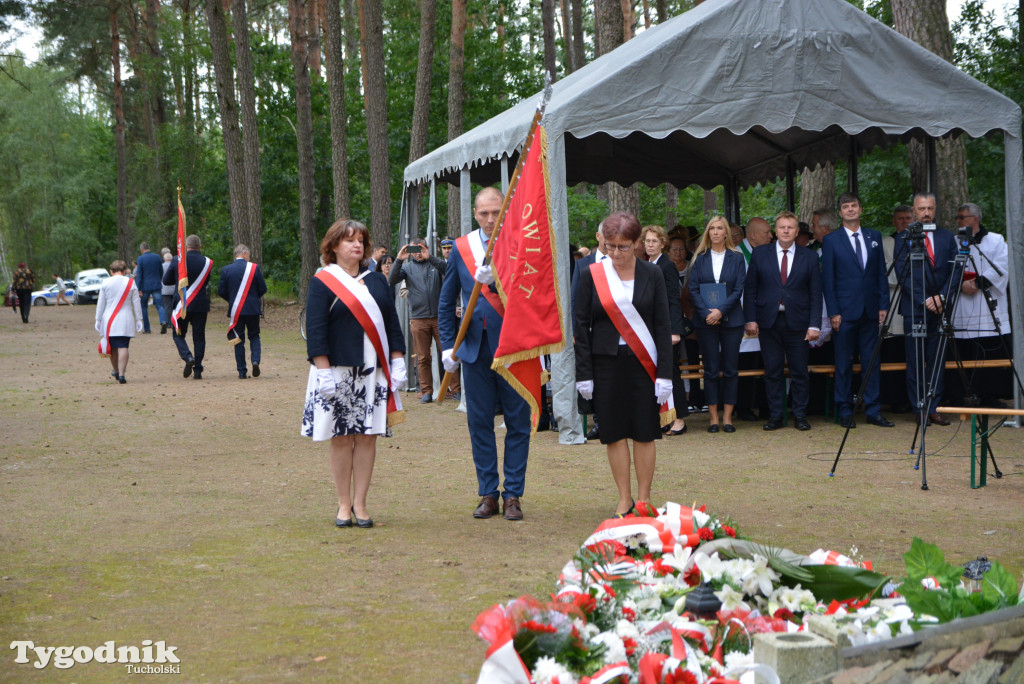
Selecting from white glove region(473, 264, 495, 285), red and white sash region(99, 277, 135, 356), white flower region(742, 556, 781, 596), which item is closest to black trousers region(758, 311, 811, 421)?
white glove region(473, 264, 495, 285)

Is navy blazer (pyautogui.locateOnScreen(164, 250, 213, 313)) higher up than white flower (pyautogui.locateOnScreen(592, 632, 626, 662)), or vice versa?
navy blazer (pyautogui.locateOnScreen(164, 250, 213, 313))

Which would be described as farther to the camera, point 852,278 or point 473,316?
point 852,278

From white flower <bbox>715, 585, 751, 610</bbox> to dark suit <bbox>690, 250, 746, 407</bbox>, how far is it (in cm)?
733

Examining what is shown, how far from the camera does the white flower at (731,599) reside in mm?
3314

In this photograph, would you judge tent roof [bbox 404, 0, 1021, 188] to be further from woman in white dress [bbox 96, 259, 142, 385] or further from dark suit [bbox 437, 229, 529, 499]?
woman in white dress [bbox 96, 259, 142, 385]

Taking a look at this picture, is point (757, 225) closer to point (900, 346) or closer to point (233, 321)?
point (900, 346)

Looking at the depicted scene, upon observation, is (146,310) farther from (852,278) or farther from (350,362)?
(350,362)

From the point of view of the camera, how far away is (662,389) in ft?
20.8

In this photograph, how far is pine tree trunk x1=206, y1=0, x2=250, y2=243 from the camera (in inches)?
1015

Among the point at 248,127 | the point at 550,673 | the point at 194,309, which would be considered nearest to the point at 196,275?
the point at 194,309

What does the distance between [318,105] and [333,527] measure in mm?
31498

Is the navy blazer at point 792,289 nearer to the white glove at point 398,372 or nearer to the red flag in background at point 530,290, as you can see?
the red flag in background at point 530,290

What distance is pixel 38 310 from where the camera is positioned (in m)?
41.1

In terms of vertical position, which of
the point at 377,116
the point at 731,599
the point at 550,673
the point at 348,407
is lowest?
the point at 550,673
